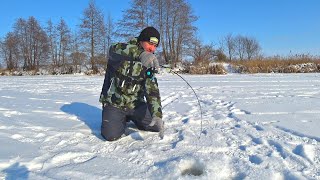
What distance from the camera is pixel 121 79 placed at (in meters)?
3.40

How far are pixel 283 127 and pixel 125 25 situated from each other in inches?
803

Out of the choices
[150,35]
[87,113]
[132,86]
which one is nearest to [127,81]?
[132,86]

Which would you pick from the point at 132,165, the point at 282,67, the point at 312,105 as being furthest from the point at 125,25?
the point at 132,165

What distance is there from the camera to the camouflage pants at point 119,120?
3207 millimetres

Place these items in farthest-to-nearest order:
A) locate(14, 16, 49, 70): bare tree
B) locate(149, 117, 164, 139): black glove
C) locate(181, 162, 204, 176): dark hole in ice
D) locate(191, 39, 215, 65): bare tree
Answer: locate(14, 16, 49, 70): bare tree < locate(191, 39, 215, 65): bare tree < locate(149, 117, 164, 139): black glove < locate(181, 162, 204, 176): dark hole in ice

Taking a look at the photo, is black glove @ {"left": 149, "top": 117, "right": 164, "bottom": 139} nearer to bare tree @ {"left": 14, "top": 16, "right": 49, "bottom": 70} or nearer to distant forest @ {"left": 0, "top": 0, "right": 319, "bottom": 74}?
distant forest @ {"left": 0, "top": 0, "right": 319, "bottom": 74}

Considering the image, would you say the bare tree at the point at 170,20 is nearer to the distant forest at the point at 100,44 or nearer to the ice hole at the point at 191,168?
the distant forest at the point at 100,44

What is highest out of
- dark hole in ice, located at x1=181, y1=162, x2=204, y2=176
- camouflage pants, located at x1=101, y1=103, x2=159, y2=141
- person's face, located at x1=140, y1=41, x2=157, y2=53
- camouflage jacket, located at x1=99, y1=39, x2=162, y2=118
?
person's face, located at x1=140, y1=41, x2=157, y2=53

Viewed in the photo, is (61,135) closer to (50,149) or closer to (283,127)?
(50,149)

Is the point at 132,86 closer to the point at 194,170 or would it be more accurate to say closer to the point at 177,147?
the point at 177,147

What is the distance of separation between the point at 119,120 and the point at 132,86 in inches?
16.0

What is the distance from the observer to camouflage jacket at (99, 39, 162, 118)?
3.33 metres

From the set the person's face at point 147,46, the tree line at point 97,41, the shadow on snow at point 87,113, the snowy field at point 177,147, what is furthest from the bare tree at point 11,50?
the person's face at point 147,46

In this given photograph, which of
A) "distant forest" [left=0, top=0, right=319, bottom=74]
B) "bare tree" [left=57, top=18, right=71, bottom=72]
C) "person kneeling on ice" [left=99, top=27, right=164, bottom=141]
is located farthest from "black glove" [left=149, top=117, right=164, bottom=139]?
"bare tree" [left=57, top=18, right=71, bottom=72]
